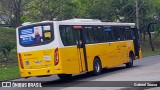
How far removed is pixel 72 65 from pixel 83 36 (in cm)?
213

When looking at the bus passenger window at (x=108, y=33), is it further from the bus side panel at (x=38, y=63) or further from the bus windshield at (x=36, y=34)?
the bus side panel at (x=38, y=63)

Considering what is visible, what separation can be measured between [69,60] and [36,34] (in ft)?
6.15

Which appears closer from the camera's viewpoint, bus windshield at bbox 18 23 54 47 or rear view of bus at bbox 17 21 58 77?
rear view of bus at bbox 17 21 58 77

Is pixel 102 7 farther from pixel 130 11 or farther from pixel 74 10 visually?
pixel 74 10

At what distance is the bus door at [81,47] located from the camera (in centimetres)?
2044

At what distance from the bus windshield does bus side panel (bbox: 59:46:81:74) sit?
0.87 meters

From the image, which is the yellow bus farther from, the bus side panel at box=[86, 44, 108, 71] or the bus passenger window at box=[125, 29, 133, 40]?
the bus passenger window at box=[125, 29, 133, 40]

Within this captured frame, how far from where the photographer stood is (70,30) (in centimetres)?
2008

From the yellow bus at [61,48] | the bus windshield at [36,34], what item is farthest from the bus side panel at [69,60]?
the bus windshield at [36,34]

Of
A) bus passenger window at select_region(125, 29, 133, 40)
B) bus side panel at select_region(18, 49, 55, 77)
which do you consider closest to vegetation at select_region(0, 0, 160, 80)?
bus side panel at select_region(18, 49, 55, 77)

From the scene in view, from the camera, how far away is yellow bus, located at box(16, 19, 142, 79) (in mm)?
18750

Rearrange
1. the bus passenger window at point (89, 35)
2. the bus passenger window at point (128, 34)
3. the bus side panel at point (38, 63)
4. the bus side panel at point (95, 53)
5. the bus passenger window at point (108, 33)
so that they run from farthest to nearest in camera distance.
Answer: the bus passenger window at point (128, 34)
the bus passenger window at point (108, 33)
the bus passenger window at point (89, 35)
the bus side panel at point (95, 53)
the bus side panel at point (38, 63)

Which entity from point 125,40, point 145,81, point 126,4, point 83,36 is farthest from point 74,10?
point 145,81

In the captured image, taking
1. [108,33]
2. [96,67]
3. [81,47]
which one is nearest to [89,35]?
[81,47]
